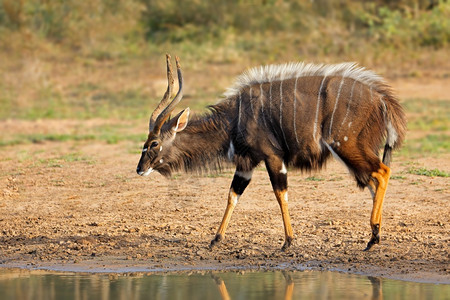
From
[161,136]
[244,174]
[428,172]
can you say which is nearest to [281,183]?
[244,174]

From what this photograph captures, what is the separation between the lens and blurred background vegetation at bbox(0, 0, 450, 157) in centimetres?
1447

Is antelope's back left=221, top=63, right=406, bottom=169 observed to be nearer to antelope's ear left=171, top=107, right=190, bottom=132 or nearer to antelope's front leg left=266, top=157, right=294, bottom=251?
antelope's front leg left=266, top=157, right=294, bottom=251

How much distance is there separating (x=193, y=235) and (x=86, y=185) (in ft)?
7.18

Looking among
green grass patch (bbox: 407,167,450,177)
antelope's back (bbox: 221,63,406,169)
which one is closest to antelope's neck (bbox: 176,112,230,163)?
antelope's back (bbox: 221,63,406,169)

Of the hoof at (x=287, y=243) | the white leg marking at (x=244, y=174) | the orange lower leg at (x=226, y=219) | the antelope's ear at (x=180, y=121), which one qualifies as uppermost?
the antelope's ear at (x=180, y=121)

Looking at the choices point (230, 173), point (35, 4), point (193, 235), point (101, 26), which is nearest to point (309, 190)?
point (230, 173)

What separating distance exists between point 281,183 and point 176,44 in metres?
12.4

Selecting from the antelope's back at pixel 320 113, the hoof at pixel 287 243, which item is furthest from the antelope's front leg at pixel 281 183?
the antelope's back at pixel 320 113

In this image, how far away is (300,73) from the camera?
6.19 metres

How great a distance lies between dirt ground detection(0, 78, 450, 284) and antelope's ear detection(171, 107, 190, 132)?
35.6 inches

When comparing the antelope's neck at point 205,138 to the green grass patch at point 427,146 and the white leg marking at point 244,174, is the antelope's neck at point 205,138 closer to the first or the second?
the white leg marking at point 244,174

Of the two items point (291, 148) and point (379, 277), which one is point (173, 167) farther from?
point (379, 277)

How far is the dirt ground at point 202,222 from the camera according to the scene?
5836mm

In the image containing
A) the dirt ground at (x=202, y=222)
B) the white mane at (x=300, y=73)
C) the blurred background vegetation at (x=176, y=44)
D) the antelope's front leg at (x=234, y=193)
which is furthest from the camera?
the blurred background vegetation at (x=176, y=44)
